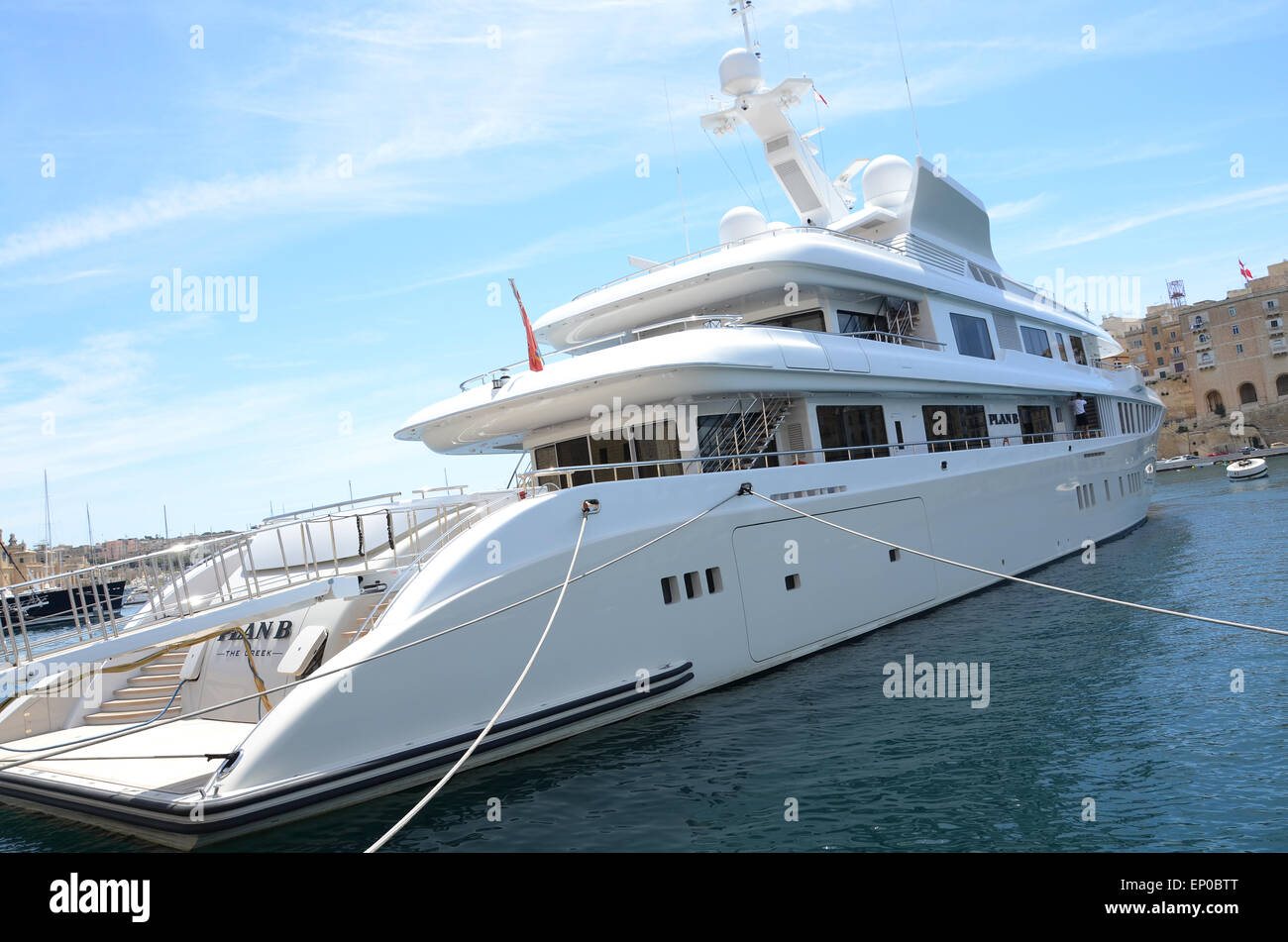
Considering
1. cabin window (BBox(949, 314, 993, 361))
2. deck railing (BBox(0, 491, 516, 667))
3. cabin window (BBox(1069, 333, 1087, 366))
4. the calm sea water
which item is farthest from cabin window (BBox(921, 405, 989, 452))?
deck railing (BBox(0, 491, 516, 667))

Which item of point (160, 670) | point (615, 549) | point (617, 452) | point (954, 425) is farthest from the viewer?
point (954, 425)

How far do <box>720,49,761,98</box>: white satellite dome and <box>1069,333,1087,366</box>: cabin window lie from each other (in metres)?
13.0

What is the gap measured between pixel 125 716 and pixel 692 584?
7.20m

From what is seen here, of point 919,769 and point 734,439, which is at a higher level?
point 734,439

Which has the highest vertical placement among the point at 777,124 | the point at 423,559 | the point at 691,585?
the point at 777,124

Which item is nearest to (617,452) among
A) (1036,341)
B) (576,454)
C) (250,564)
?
(576,454)

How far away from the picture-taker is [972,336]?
61.3ft

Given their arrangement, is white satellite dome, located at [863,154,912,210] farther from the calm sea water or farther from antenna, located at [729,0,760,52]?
the calm sea water

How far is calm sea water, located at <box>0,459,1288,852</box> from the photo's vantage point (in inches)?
259

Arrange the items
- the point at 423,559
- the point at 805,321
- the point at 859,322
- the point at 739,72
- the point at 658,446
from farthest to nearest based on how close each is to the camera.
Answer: the point at 739,72
the point at 859,322
the point at 805,321
the point at 658,446
the point at 423,559

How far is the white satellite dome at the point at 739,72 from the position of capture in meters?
19.0

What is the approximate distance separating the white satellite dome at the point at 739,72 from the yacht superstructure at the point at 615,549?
0.17ft

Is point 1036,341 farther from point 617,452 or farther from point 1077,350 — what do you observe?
point 617,452
